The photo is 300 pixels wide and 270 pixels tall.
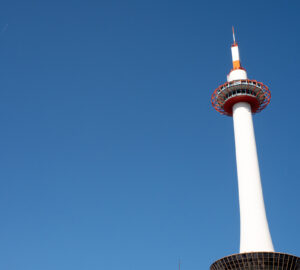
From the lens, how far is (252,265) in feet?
296

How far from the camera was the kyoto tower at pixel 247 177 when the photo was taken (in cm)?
9038

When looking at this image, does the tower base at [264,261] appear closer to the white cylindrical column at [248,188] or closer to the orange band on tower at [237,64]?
the white cylindrical column at [248,188]

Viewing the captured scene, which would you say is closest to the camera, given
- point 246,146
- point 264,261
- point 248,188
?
point 264,261

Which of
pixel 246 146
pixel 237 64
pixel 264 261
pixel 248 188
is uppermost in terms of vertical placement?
pixel 237 64

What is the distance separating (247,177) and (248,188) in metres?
2.70

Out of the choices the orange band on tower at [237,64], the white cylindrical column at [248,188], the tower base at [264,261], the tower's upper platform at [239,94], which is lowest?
the tower base at [264,261]

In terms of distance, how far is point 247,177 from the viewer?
10319 centimetres

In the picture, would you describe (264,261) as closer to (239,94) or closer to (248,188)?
(248,188)

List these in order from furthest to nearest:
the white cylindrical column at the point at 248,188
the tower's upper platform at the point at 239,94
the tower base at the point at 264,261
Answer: the tower's upper platform at the point at 239,94 < the white cylindrical column at the point at 248,188 < the tower base at the point at 264,261

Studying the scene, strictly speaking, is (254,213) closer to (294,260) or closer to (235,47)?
(294,260)

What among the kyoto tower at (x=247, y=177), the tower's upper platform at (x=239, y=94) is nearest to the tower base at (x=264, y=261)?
the kyoto tower at (x=247, y=177)

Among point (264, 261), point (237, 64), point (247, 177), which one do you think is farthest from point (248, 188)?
point (237, 64)

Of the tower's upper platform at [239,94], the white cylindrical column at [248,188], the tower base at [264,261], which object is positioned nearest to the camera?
the tower base at [264,261]

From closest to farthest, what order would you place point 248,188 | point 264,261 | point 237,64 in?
point 264,261 < point 248,188 < point 237,64
